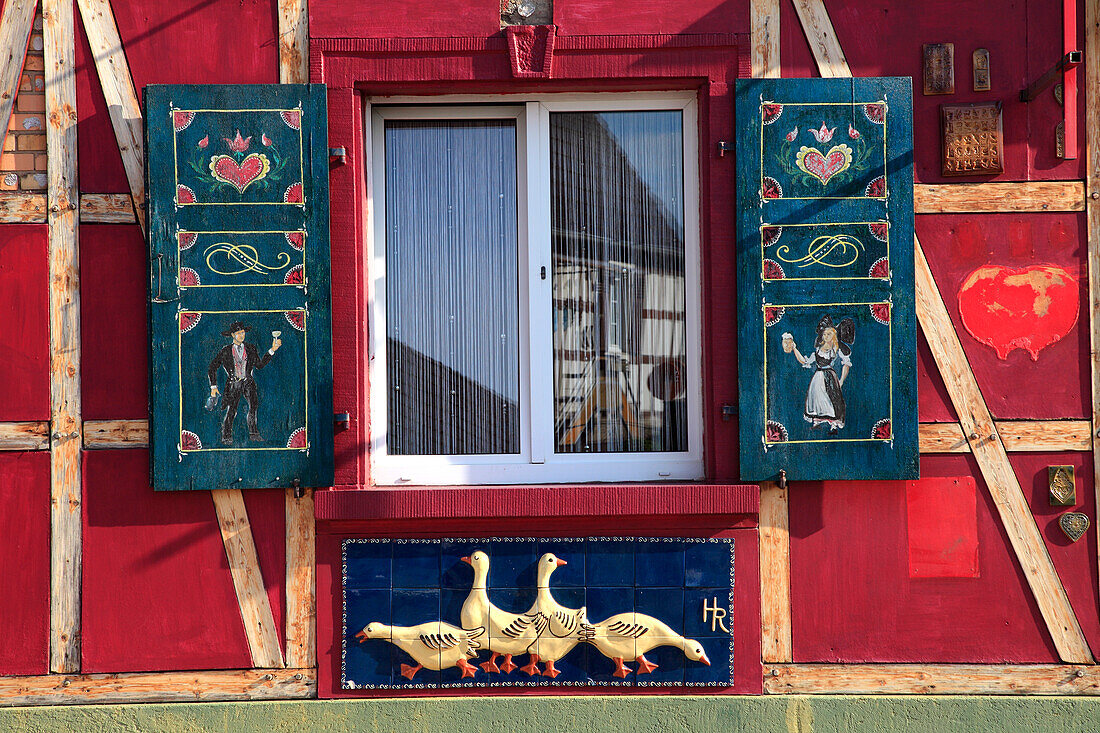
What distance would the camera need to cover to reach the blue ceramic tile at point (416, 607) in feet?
12.4

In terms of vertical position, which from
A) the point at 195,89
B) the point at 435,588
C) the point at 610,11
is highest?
the point at 610,11

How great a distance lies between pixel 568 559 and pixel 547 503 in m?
0.27

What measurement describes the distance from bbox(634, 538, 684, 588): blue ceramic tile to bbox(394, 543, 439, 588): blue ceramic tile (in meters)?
0.87

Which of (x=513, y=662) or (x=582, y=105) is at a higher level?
(x=582, y=105)

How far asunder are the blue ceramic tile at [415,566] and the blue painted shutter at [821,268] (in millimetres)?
1386

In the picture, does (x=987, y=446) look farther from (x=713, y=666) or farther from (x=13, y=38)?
(x=13, y=38)

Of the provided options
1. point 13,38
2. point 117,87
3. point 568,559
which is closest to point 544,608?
point 568,559

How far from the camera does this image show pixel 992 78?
3.86 m

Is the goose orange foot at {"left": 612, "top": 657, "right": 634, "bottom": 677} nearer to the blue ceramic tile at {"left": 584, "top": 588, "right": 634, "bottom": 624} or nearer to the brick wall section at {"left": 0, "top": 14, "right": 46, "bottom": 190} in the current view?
the blue ceramic tile at {"left": 584, "top": 588, "right": 634, "bottom": 624}

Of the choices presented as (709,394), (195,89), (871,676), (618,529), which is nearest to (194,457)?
(195,89)

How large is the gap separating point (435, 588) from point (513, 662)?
46 cm

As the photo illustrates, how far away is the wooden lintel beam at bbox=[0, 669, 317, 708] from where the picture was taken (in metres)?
3.79

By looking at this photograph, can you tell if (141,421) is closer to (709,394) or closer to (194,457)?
(194,457)

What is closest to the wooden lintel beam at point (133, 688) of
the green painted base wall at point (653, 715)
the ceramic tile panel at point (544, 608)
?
the green painted base wall at point (653, 715)
